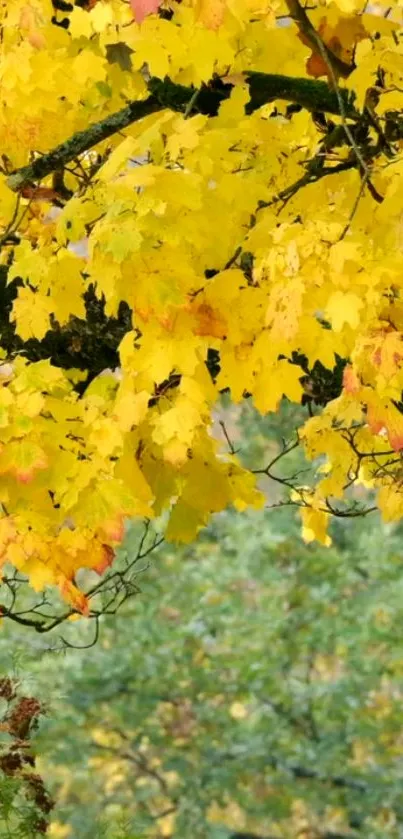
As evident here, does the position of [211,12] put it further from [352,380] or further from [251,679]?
[251,679]

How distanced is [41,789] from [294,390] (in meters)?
1.89

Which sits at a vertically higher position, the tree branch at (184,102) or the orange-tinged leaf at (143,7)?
the tree branch at (184,102)

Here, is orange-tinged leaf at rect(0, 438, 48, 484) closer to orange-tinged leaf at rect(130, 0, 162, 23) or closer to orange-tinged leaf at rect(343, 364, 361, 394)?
orange-tinged leaf at rect(343, 364, 361, 394)

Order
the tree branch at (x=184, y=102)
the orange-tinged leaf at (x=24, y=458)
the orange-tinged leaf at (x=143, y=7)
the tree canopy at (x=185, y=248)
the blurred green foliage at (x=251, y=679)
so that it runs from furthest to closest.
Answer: the blurred green foliage at (x=251, y=679), the tree branch at (x=184, y=102), the orange-tinged leaf at (x=24, y=458), the tree canopy at (x=185, y=248), the orange-tinged leaf at (x=143, y=7)

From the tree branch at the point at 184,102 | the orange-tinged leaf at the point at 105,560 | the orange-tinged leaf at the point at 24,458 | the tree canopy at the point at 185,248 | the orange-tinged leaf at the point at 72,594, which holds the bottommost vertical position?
the orange-tinged leaf at the point at 72,594

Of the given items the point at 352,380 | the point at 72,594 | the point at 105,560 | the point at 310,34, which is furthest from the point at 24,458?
the point at 310,34

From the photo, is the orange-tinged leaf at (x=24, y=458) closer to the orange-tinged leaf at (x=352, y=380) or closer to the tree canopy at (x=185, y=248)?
the tree canopy at (x=185, y=248)

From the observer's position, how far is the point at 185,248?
2.47m

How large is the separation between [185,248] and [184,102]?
0.65 m

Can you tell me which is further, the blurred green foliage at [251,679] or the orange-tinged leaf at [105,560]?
the blurred green foliage at [251,679]

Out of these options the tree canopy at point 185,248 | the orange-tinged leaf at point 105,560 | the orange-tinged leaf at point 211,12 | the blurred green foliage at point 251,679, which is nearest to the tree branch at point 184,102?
the tree canopy at point 185,248

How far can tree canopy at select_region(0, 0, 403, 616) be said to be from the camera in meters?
2.39

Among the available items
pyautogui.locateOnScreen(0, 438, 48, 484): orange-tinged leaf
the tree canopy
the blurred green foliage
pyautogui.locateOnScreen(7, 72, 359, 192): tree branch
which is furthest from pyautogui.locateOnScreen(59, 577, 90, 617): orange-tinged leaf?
the blurred green foliage

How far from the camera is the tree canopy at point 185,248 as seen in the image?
7.84 ft
